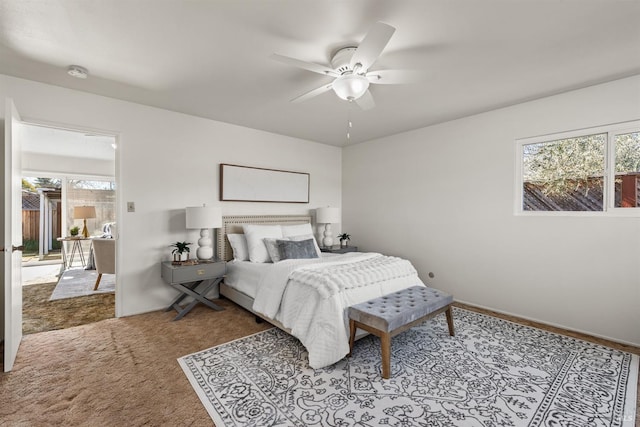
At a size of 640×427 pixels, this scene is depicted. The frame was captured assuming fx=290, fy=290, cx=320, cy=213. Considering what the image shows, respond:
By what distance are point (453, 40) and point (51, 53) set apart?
10.3 feet

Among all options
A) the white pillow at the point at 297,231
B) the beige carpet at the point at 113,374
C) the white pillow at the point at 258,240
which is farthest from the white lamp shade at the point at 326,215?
the beige carpet at the point at 113,374

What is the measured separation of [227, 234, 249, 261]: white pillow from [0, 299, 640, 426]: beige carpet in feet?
2.72

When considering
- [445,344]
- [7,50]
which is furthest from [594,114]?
[7,50]

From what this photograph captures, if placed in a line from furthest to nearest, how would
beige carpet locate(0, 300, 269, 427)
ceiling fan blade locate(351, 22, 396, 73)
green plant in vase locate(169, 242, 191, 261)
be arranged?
green plant in vase locate(169, 242, 191, 261) < beige carpet locate(0, 300, 269, 427) < ceiling fan blade locate(351, 22, 396, 73)

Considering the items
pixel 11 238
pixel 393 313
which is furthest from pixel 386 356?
pixel 11 238

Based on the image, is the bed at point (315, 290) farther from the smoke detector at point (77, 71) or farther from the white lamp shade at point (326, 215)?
the smoke detector at point (77, 71)

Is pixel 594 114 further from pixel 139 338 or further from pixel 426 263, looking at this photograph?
pixel 139 338

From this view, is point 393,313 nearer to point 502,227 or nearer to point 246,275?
point 246,275

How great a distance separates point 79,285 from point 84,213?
2345 mm

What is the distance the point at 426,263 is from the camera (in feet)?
14.1

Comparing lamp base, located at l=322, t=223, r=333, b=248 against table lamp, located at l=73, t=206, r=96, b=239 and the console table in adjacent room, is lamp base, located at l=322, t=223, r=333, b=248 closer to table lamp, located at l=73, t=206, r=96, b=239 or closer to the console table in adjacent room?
the console table in adjacent room

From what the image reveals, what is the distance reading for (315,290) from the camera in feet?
8.38

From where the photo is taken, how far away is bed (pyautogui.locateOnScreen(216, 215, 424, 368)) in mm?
2369

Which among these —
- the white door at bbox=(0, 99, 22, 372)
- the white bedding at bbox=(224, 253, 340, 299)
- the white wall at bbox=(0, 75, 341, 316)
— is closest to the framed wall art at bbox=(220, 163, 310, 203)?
the white wall at bbox=(0, 75, 341, 316)
